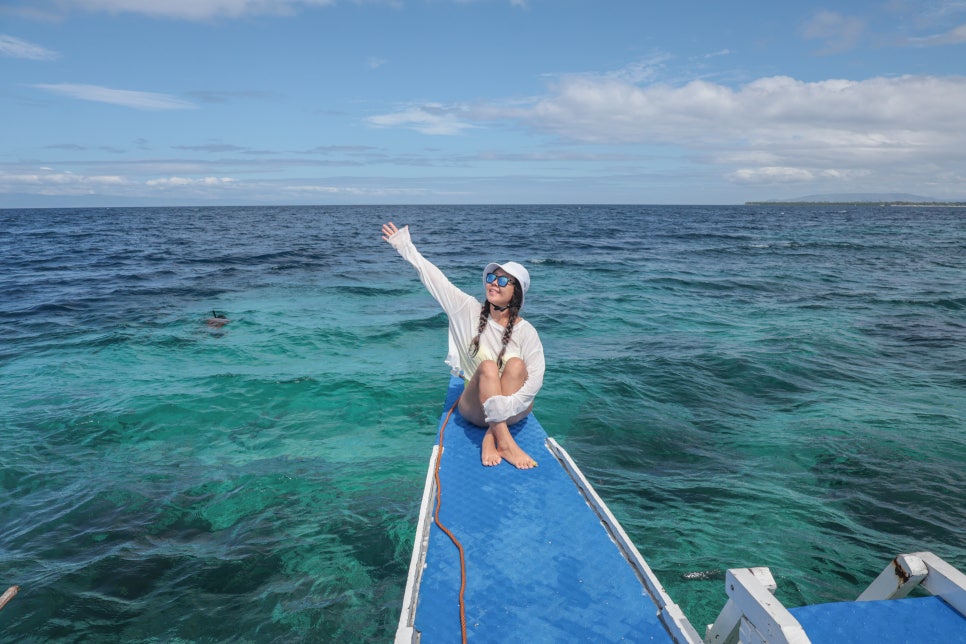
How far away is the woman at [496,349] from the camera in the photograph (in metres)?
5.61

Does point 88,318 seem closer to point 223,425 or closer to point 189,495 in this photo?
point 223,425

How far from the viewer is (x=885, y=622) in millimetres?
3078

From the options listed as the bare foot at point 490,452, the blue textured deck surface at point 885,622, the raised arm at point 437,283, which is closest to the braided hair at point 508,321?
the raised arm at point 437,283

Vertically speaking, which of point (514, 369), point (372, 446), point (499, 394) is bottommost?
point (372, 446)

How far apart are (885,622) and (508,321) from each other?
13.4 ft

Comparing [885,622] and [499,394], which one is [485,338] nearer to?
[499,394]

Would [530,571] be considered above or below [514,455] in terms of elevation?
below

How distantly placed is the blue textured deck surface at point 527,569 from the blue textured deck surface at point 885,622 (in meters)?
0.90

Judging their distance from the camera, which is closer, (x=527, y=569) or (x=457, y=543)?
(x=527, y=569)

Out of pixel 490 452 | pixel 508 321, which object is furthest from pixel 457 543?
pixel 508 321

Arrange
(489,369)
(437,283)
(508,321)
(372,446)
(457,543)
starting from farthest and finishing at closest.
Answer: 1. (372,446)
2. (437,283)
3. (508,321)
4. (489,369)
5. (457,543)

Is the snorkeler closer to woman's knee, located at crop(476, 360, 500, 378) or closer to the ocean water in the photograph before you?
the ocean water

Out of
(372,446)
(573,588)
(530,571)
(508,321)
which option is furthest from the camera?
(372,446)

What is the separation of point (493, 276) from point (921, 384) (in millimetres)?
11159
